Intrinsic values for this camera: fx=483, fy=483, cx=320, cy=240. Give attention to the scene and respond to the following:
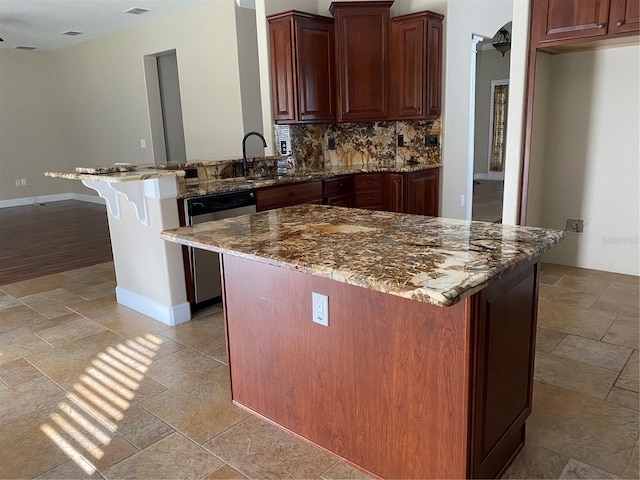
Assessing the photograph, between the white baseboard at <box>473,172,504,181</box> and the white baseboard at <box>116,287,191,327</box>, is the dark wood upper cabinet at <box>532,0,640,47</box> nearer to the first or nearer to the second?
the white baseboard at <box>116,287,191,327</box>

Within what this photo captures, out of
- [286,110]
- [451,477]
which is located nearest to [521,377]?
[451,477]

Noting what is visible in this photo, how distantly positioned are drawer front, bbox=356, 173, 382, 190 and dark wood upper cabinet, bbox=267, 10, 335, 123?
0.71m

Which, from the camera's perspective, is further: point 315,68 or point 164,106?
point 164,106

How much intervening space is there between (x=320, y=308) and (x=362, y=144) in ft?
12.4

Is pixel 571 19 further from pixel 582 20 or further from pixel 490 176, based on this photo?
pixel 490 176

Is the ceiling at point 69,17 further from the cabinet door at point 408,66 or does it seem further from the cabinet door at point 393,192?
the cabinet door at point 393,192

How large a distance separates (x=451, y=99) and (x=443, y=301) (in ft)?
13.7

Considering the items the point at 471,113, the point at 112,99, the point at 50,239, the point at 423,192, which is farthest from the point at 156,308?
the point at 112,99

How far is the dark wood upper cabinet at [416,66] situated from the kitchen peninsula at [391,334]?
286 cm

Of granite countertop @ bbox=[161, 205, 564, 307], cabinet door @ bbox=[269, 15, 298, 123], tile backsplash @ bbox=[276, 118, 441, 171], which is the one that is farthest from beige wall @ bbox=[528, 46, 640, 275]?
granite countertop @ bbox=[161, 205, 564, 307]

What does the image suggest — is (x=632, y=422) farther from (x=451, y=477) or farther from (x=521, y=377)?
(x=451, y=477)

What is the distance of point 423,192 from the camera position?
477cm

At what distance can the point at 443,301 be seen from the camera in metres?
1.14

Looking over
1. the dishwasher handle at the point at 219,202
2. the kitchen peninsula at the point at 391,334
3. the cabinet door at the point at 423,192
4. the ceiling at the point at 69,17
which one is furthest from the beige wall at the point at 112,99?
the kitchen peninsula at the point at 391,334
